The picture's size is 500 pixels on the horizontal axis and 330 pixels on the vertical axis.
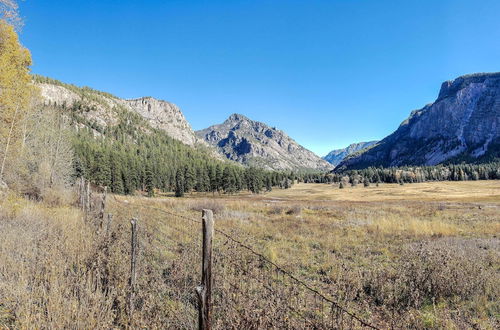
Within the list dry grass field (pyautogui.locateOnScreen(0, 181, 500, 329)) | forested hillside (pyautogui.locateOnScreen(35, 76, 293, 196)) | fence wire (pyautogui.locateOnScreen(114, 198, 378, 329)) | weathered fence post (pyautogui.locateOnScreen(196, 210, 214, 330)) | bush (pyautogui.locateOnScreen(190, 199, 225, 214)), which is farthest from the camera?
forested hillside (pyautogui.locateOnScreen(35, 76, 293, 196))

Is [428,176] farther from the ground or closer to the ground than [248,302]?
farther from the ground

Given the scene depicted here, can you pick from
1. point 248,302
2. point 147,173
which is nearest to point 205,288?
point 248,302

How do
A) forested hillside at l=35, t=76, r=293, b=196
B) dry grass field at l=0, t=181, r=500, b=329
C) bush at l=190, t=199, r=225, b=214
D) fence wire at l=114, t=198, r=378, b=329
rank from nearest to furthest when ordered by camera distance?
1. fence wire at l=114, t=198, r=378, b=329
2. dry grass field at l=0, t=181, r=500, b=329
3. bush at l=190, t=199, r=225, b=214
4. forested hillside at l=35, t=76, r=293, b=196

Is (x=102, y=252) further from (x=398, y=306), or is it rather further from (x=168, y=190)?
(x=168, y=190)

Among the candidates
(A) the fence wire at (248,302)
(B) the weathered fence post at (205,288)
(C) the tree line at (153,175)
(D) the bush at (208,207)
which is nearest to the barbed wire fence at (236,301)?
(A) the fence wire at (248,302)

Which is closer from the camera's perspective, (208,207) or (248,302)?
(248,302)

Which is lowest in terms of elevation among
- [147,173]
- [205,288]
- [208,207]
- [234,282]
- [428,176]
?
[234,282]

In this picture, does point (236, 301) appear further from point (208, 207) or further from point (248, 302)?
point (208, 207)

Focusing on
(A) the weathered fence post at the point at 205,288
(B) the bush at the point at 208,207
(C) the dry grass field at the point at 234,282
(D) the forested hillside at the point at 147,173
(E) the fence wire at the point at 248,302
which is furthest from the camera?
(D) the forested hillside at the point at 147,173

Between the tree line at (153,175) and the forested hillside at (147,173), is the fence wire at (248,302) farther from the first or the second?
the tree line at (153,175)

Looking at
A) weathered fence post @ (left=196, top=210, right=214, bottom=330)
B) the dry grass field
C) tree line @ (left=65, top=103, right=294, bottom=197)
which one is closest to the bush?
the dry grass field

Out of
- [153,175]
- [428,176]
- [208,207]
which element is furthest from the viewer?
[428,176]

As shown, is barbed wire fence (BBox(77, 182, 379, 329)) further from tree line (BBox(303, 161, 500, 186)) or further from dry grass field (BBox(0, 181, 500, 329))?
tree line (BBox(303, 161, 500, 186))

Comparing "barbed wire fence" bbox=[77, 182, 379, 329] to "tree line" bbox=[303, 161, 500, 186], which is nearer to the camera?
"barbed wire fence" bbox=[77, 182, 379, 329]
